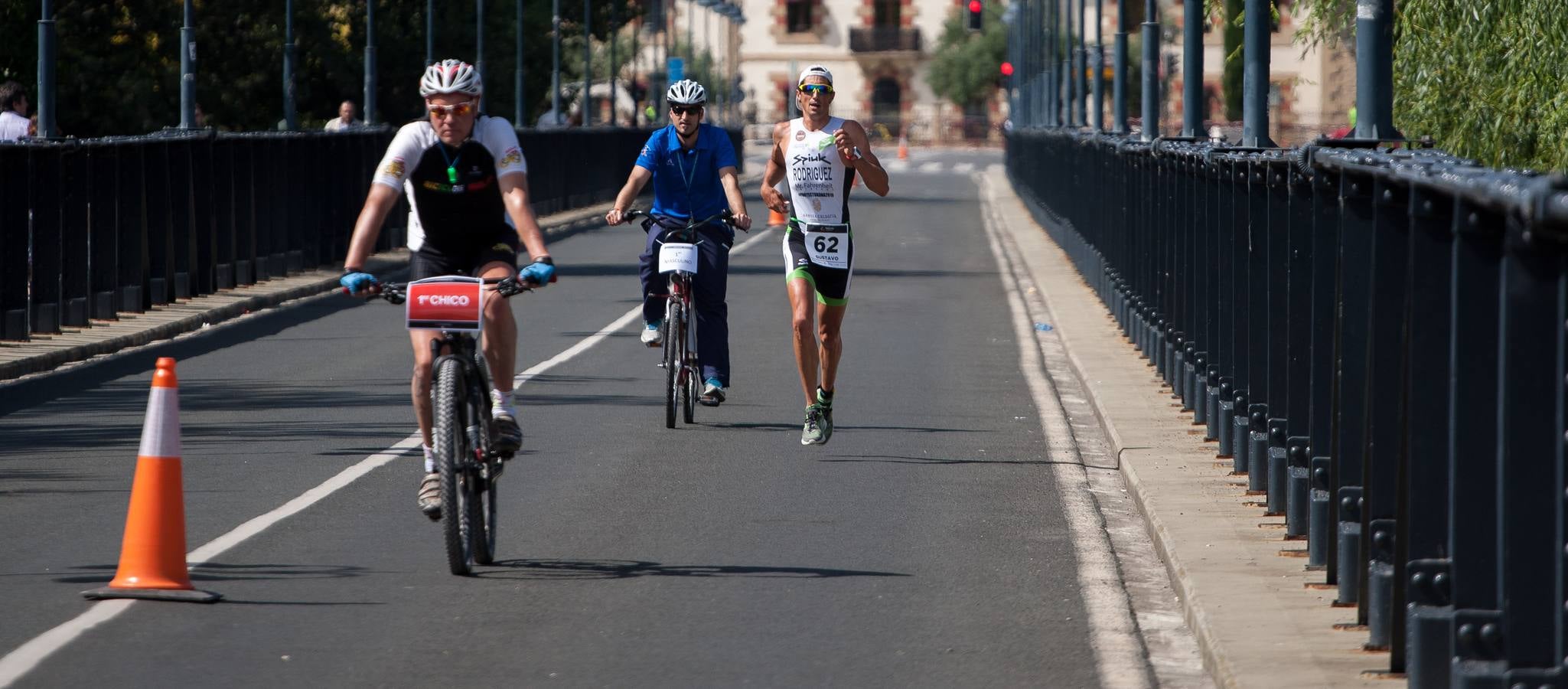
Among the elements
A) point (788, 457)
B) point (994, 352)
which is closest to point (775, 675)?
point (788, 457)

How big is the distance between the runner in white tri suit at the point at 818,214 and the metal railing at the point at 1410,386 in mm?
1834

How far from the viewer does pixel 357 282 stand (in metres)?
8.73

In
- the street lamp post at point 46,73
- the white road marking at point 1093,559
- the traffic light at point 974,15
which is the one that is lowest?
the white road marking at point 1093,559

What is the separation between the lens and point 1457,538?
5.96 meters

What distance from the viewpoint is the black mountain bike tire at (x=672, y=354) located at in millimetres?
13406

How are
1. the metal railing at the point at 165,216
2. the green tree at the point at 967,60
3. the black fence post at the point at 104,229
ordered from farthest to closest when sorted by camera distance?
the green tree at the point at 967,60 → the black fence post at the point at 104,229 → the metal railing at the point at 165,216

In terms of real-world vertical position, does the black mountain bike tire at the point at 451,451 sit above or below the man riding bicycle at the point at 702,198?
below

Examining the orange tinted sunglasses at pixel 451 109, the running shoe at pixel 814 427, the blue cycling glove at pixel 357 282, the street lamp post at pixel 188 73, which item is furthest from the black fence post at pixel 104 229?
the blue cycling glove at pixel 357 282

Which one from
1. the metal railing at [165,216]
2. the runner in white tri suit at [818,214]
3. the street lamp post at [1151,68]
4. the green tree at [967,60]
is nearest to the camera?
the runner in white tri suit at [818,214]

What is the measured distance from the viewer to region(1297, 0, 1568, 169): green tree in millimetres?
17281

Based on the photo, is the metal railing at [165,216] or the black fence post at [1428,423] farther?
the metal railing at [165,216]

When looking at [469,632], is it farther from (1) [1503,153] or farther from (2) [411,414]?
(1) [1503,153]

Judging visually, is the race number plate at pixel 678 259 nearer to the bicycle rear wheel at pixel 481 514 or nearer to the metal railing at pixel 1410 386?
the metal railing at pixel 1410 386

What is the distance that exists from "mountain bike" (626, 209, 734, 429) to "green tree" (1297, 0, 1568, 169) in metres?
6.24
